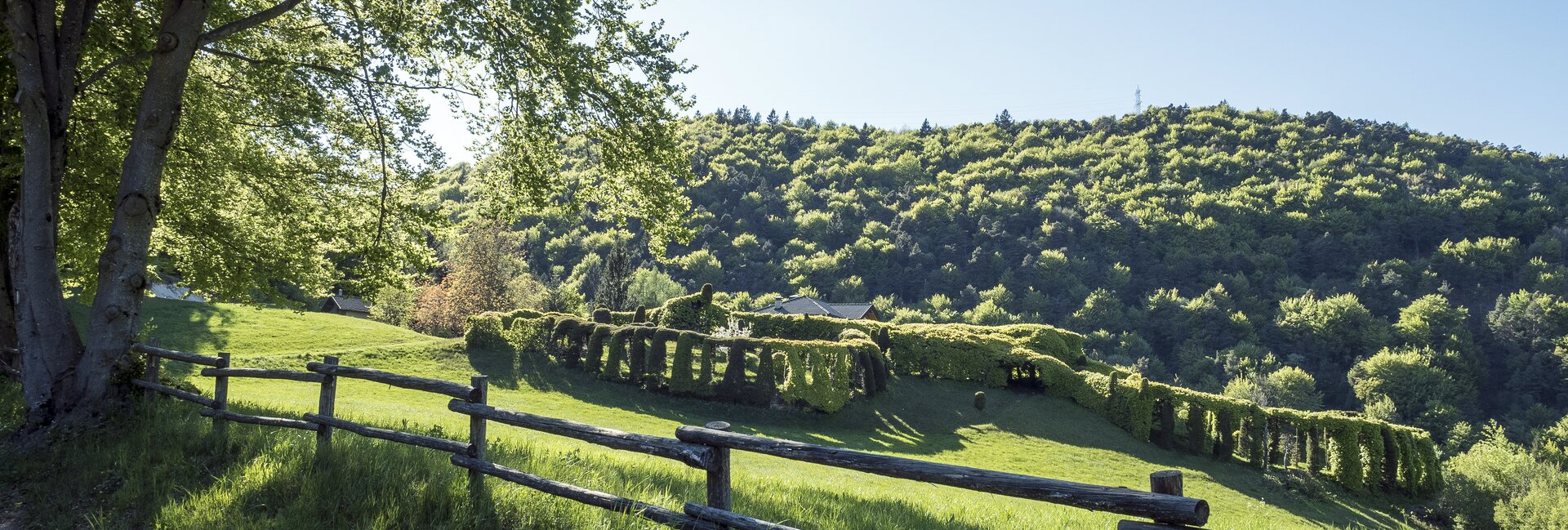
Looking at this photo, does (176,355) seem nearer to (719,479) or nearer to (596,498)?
(596,498)

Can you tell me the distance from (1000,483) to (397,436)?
18.5 feet

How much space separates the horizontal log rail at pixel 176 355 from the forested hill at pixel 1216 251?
159ft

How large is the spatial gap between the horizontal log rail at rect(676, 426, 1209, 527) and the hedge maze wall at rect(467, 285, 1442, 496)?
2215 centimetres

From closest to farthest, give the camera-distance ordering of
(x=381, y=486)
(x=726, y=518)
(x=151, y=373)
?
(x=726, y=518)
(x=381, y=486)
(x=151, y=373)

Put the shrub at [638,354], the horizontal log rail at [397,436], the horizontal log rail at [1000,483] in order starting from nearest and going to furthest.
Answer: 1. the horizontal log rail at [1000,483]
2. the horizontal log rail at [397,436]
3. the shrub at [638,354]

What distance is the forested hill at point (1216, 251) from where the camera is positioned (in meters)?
77.6

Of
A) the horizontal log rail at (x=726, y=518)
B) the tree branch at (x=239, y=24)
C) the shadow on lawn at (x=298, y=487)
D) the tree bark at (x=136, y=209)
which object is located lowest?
the shadow on lawn at (x=298, y=487)

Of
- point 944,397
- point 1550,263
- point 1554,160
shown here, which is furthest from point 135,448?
point 1554,160

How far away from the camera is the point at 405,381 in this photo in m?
6.75

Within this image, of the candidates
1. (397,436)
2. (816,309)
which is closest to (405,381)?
(397,436)

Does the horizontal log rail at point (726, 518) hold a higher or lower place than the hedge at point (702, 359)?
higher

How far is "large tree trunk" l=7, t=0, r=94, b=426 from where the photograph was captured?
7.85 m

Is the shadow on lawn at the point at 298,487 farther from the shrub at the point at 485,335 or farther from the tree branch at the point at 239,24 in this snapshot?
the shrub at the point at 485,335

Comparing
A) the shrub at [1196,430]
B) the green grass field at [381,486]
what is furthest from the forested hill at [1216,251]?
the green grass field at [381,486]
